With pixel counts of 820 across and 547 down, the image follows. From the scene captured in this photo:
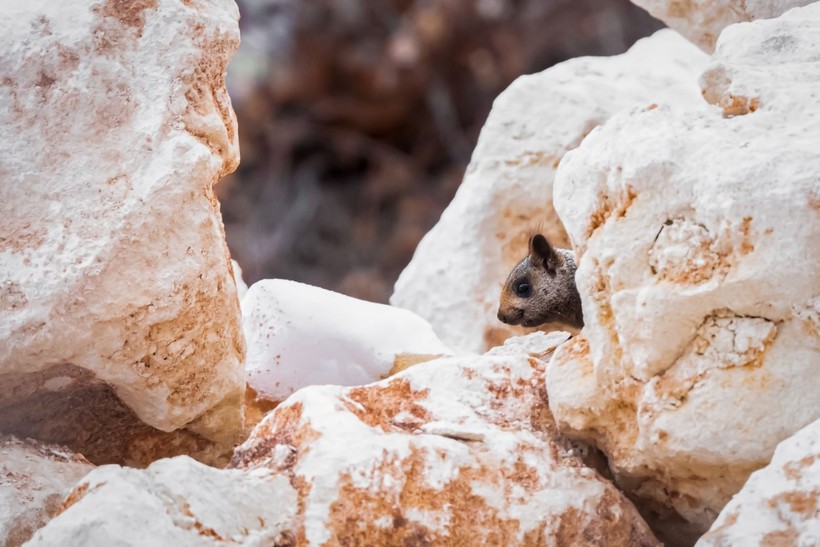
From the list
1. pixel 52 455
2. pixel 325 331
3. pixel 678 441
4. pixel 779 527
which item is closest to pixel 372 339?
pixel 325 331

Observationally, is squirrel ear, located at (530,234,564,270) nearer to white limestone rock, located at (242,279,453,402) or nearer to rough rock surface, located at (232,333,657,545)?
white limestone rock, located at (242,279,453,402)

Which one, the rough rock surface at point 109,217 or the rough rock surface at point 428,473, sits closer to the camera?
the rough rock surface at point 428,473

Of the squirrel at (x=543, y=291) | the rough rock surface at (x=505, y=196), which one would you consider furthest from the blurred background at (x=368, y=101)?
the squirrel at (x=543, y=291)

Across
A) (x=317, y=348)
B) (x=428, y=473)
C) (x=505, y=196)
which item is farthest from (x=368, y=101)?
(x=428, y=473)

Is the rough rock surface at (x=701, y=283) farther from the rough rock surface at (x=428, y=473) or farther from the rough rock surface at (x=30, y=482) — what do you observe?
the rough rock surface at (x=30, y=482)

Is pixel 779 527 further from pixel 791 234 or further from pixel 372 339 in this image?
pixel 372 339

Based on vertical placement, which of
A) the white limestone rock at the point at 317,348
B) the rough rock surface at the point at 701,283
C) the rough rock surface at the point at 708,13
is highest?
the rough rock surface at the point at 708,13

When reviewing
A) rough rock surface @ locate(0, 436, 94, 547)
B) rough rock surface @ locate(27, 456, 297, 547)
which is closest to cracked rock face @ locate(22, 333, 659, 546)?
rough rock surface @ locate(27, 456, 297, 547)
